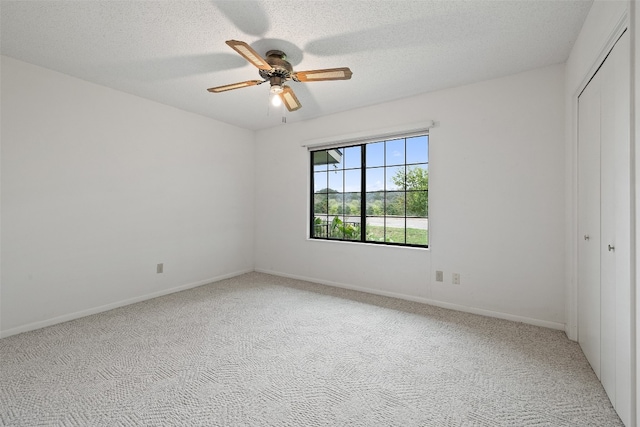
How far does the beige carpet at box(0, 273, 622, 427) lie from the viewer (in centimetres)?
155

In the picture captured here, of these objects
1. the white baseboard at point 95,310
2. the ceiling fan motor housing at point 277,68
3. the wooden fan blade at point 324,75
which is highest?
the ceiling fan motor housing at point 277,68

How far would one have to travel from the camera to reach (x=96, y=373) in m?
1.93

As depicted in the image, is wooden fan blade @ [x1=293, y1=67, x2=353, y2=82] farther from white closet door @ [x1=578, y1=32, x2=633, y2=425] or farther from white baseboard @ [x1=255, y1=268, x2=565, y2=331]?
white baseboard @ [x1=255, y1=268, x2=565, y2=331]

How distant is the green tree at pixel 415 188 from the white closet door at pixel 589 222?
4.72ft

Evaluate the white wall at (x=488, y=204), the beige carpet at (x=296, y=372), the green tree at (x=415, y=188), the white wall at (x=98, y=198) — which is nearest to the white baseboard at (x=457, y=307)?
the white wall at (x=488, y=204)

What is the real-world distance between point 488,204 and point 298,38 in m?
2.37

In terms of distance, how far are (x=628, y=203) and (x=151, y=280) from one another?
4.26m

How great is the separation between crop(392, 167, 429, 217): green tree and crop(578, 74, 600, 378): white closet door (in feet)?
4.72

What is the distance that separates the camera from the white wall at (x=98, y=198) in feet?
8.50

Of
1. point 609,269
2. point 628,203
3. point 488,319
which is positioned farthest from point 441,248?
point 628,203

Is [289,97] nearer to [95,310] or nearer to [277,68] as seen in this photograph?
[277,68]

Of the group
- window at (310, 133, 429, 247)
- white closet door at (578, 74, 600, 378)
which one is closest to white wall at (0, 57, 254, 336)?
window at (310, 133, 429, 247)

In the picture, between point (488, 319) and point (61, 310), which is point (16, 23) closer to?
point (61, 310)

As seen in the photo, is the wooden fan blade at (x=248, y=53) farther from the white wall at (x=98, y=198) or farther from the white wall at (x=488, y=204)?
the white wall at (x=98, y=198)
